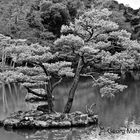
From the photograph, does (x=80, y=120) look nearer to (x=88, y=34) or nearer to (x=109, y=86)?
(x=109, y=86)

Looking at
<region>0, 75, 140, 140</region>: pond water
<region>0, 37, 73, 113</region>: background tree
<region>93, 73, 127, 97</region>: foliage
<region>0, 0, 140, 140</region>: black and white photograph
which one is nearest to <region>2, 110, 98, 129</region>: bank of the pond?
<region>0, 0, 140, 140</region>: black and white photograph

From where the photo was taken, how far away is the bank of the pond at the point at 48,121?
42.2ft

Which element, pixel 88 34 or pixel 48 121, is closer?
pixel 48 121

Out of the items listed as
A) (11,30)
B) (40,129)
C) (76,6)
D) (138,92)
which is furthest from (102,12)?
(76,6)

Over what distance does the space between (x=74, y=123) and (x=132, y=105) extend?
583cm

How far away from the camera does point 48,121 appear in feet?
42.6

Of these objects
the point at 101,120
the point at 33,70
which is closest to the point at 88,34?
the point at 33,70

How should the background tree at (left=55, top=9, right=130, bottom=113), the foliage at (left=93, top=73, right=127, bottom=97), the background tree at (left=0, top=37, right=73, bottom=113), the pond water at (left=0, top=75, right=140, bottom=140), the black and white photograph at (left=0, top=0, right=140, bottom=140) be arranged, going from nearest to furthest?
the pond water at (left=0, top=75, right=140, bottom=140) → the black and white photograph at (left=0, top=0, right=140, bottom=140) → the background tree at (left=55, top=9, right=130, bottom=113) → the background tree at (left=0, top=37, right=73, bottom=113) → the foliage at (left=93, top=73, right=127, bottom=97)

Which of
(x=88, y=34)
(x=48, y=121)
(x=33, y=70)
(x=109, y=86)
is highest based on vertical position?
(x=88, y=34)

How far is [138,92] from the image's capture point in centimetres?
2294

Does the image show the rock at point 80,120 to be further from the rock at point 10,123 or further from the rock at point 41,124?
the rock at point 10,123

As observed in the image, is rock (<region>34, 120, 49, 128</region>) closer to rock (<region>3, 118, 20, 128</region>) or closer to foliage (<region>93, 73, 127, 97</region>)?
rock (<region>3, 118, 20, 128</region>)

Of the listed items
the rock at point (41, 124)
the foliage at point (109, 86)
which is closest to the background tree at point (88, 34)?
the foliage at point (109, 86)

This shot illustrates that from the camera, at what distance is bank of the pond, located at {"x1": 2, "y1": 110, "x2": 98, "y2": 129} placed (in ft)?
42.2
